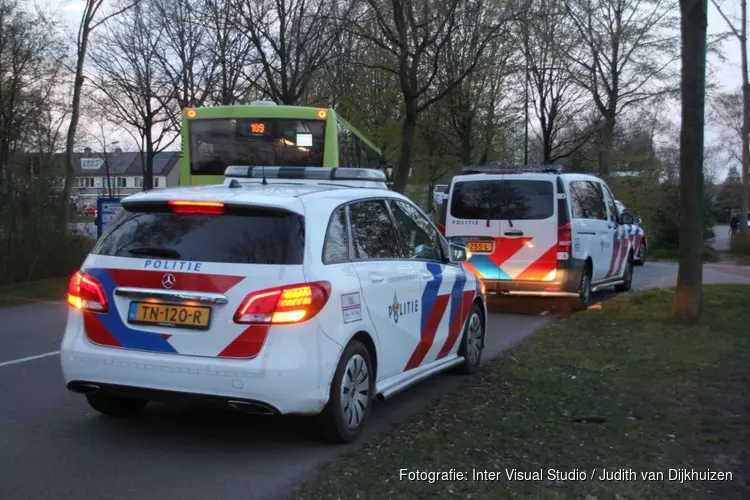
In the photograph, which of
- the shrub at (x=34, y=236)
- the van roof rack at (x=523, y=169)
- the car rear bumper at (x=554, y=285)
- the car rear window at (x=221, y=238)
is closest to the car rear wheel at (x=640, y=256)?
the van roof rack at (x=523, y=169)

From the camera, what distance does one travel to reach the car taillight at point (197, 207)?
16.7 ft

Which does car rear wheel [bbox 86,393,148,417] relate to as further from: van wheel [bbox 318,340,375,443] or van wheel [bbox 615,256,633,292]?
van wheel [bbox 615,256,633,292]

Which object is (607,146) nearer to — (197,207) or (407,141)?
(407,141)

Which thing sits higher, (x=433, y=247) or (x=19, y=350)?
(x=433, y=247)

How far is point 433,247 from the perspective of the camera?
274 inches

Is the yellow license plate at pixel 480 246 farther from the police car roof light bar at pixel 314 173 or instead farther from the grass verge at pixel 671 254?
the grass verge at pixel 671 254

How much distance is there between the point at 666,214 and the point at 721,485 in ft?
89.5

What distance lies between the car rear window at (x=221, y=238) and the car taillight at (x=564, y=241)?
7187 mm

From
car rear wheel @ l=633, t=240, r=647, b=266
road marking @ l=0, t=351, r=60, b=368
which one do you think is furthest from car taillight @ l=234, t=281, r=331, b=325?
car rear wheel @ l=633, t=240, r=647, b=266

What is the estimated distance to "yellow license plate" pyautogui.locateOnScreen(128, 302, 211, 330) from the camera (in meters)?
4.82

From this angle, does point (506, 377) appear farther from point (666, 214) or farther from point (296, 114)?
point (666, 214)

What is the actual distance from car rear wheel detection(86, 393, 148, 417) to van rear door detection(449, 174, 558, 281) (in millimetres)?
7025

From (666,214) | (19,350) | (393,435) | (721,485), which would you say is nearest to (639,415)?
(721,485)

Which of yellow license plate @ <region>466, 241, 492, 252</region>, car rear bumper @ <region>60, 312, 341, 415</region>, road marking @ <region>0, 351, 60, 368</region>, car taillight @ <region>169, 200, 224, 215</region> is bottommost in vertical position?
road marking @ <region>0, 351, 60, 368</region>
